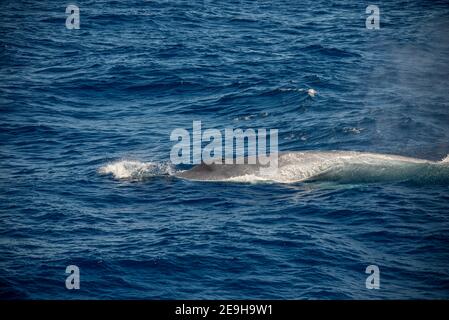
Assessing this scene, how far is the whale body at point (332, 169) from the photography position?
3117cm

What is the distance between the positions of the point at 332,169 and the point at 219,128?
8.96 m

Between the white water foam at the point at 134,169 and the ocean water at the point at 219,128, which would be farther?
the white water foam at the point at 134,169

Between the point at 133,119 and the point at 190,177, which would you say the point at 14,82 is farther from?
the point at 190,177

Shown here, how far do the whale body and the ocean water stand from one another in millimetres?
272

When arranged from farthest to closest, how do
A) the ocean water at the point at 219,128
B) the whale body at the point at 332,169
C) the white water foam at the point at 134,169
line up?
the white water foam at the point at 134,169
the whale body at the point at 332,169
the ocean water at the point at 219,128

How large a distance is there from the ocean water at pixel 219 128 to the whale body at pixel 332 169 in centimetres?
27

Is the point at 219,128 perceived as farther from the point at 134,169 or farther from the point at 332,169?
the point at 332,169

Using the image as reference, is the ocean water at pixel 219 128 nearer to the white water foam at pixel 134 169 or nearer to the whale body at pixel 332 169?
the white water foam at pixel 134 169

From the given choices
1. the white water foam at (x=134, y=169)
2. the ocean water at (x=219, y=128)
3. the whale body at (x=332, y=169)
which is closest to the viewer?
the ocean water at (x=219, y=128)

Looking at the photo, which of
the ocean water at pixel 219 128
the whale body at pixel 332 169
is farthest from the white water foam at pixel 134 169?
the whale body at pixel 332 169

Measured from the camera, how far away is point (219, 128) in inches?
1531

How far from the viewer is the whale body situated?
31172mm

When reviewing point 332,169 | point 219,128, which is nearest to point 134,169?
point 219,128

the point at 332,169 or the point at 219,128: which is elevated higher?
the point at 219,128
